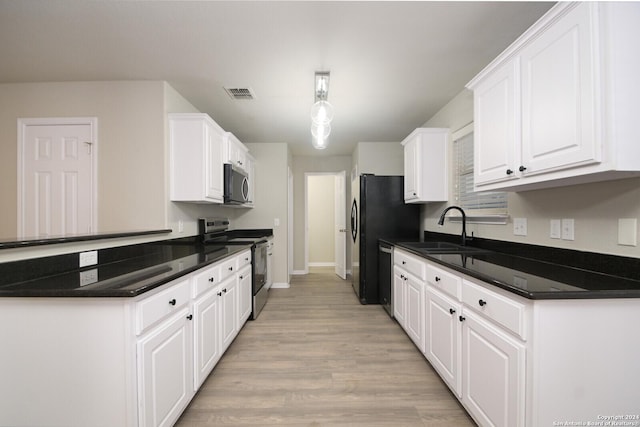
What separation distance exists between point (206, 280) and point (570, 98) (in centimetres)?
229

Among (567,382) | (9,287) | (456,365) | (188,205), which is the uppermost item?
(188,205)

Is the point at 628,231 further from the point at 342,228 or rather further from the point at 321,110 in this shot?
the point at 342,228

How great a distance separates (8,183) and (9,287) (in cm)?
225

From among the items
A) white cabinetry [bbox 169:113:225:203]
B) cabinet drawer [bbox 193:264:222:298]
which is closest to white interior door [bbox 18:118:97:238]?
white cabinetry [bbox 169:113:225:203]

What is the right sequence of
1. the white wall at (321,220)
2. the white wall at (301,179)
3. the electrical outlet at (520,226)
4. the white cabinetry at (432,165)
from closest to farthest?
the electrical outlet at (520,226), the white cabinetry at (432,165), the white wall at (301,179), the white wall at (321,220)

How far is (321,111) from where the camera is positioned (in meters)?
2.31

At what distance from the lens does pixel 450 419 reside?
1.60 m

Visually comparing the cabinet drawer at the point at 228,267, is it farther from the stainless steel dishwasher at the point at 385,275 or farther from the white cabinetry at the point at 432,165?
the white cabinetry at the point at 432,165

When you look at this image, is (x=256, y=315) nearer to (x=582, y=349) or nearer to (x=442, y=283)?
(x=442, y=283)

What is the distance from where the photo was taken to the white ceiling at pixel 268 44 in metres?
1.66

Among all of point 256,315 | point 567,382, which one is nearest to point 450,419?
point 567,382

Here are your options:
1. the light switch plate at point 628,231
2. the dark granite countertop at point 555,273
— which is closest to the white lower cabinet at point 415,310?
the dark granite countertop at point 555,273

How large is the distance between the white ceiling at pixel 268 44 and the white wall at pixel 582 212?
3.84 feet

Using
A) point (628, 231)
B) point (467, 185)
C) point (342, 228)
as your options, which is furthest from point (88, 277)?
point (342, 228)
